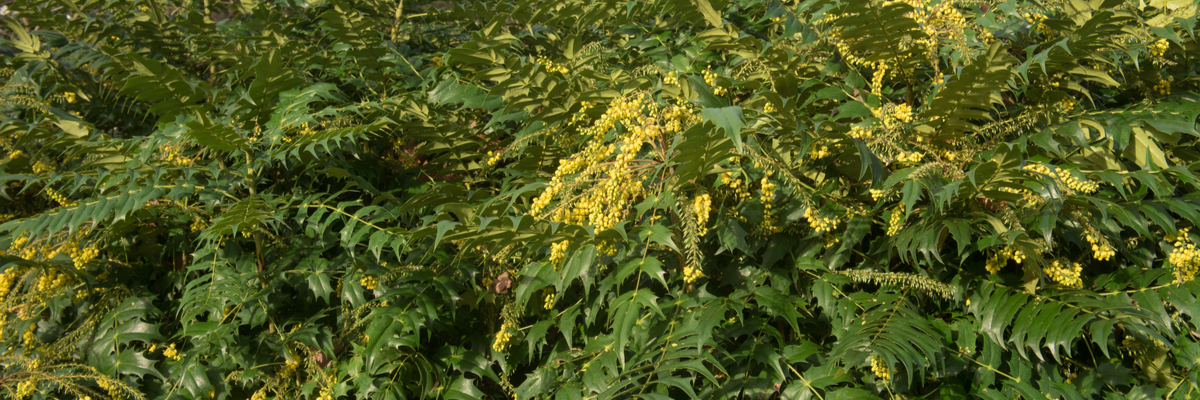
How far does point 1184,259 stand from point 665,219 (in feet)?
4.86

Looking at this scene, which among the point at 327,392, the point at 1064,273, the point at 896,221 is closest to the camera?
the point at 1064,273

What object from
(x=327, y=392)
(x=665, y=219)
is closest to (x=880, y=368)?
(x=665, y=219)

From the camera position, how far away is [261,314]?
259cm

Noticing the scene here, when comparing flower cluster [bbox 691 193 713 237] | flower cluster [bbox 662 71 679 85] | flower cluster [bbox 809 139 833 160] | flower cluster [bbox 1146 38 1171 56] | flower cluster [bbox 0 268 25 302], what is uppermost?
flower cluster [bbox 1146 38 1171 56]

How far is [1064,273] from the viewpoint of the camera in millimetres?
1816

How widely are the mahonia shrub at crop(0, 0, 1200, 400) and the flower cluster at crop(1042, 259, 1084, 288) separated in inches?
2.0

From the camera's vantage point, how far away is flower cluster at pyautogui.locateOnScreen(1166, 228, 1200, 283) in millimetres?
1816

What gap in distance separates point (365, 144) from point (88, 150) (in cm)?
117

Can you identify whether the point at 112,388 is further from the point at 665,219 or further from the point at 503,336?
the point at 665,219

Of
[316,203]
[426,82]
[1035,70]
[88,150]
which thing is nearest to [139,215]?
[88,150]

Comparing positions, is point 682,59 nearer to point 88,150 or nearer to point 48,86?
point 88,150

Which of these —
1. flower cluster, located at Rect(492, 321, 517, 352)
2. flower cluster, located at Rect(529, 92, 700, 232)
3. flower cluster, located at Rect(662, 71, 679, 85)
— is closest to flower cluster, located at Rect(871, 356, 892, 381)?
flower cluster, located at Rect(529, 92, 700, 232)

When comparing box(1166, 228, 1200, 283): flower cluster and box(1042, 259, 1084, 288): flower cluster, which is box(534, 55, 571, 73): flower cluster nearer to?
box(1042, 259, 1084, 288): flower cluster

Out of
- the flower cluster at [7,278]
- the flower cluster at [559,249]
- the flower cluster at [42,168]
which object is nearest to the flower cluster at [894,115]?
the flower cluster at [559,249]
